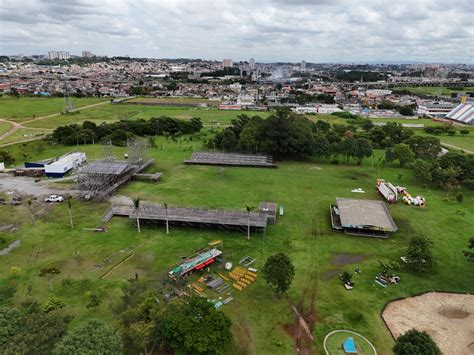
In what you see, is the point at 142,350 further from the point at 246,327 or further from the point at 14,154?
the point at 14,154

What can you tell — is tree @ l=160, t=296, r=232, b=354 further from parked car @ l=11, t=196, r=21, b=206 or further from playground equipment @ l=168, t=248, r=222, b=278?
parked car @ l=11, t=196, r=21, b=206

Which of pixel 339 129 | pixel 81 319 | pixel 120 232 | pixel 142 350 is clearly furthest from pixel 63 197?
pixel 339 129

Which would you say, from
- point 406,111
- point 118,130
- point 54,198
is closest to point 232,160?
point 54,198

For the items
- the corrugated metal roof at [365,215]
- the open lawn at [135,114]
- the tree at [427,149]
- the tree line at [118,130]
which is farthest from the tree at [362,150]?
the open lawn at [135,114]

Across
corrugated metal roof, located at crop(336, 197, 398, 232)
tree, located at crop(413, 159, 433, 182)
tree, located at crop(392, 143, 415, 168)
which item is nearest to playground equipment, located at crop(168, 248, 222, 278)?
corrugated metal roof, located at crop(336, 197, 398, 232)

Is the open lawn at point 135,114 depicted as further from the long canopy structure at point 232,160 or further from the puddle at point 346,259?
the puddle at point 346,259

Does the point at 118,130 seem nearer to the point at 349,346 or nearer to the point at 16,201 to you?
the point at 16,201
